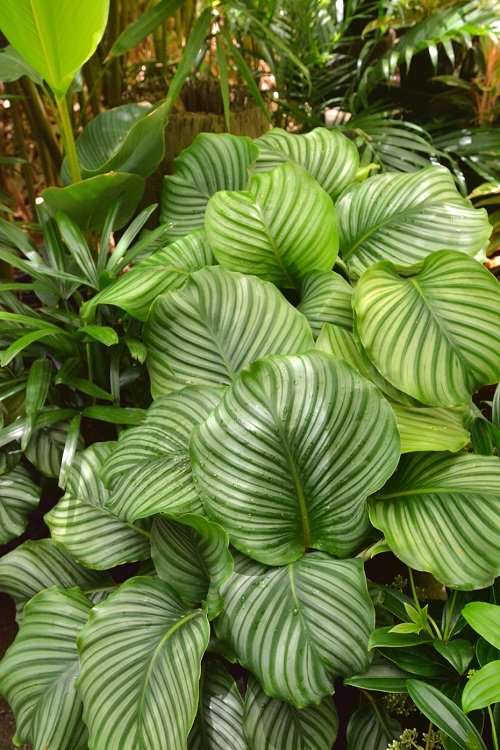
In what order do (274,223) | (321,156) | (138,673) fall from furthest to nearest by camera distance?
(321,156)
(274,223)
(138,673)

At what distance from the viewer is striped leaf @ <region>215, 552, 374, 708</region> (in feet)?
3.64

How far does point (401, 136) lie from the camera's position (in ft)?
7.77

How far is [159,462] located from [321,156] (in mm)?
1008

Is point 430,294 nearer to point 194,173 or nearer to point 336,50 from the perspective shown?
point 194,173

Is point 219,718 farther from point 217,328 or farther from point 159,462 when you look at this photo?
point 217,328

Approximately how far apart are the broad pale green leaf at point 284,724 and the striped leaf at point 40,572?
426mm

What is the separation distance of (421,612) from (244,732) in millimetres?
396

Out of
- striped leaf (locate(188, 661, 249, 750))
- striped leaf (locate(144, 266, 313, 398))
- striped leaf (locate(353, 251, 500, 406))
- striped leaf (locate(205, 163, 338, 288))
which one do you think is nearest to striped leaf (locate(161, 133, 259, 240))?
striped leaf (locate(205, 163, 338, 288))

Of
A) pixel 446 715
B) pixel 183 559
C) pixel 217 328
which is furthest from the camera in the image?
pixel 217 328

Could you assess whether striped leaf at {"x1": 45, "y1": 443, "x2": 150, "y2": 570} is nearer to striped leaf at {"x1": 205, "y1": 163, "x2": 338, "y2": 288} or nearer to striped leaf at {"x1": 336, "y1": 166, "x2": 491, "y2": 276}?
A: striped leaf at {"x1": 205, "y1": 163, "x2": 338, "y2": 288}

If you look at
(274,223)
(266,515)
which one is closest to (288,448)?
(266,515)

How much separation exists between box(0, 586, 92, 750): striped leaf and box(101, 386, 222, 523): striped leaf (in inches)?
8.7

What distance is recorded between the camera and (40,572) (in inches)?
55.8

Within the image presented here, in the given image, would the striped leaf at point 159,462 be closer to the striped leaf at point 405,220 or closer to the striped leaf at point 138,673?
the striped leaf at point 138,673
